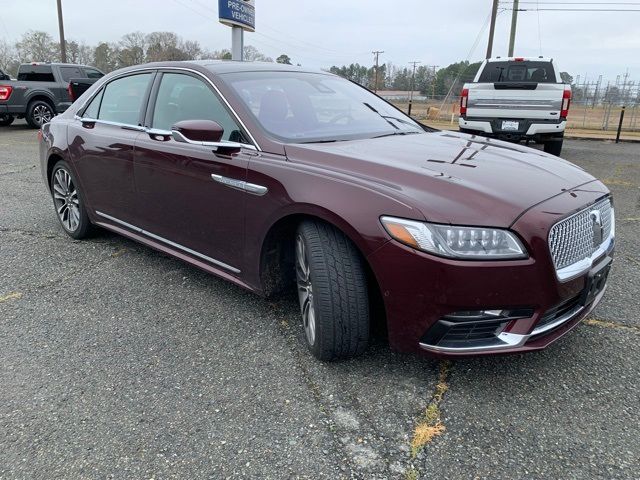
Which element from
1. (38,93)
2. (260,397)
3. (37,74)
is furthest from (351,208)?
(37,74)

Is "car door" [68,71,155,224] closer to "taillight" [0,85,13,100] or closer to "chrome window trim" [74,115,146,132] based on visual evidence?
"chrome window trim" [74,115,146,132]

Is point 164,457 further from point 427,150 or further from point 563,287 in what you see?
point 427,150

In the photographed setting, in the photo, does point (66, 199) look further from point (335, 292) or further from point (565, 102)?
point (565, 102)

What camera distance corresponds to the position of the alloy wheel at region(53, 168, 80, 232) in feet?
15.5

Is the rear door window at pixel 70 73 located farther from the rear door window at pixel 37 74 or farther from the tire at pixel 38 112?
the tire at pixel 38 112

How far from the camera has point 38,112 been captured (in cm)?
1475

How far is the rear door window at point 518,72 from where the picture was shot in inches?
400

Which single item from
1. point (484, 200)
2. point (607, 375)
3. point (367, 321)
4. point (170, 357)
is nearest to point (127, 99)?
point (170, 357)

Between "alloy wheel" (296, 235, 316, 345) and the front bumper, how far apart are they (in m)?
0.46

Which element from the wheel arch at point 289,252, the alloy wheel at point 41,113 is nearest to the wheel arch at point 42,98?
the alloy wheel at point 41,113

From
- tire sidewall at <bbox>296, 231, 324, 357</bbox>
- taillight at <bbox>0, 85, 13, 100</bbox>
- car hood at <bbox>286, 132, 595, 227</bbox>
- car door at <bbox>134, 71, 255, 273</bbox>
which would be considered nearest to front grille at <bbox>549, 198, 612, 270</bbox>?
car hood at <bbox>286, 132, 595, 227</bbox>

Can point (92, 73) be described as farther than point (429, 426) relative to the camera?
Yes

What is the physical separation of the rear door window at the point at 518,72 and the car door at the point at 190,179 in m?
8.17

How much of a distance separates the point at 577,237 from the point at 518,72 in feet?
29.8
